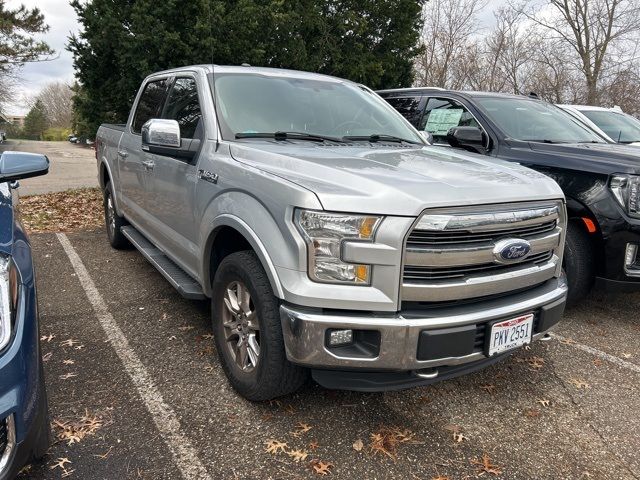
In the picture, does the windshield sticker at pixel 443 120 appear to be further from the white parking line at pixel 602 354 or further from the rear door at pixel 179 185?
the rear door at pixel 179 185

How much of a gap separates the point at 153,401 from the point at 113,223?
3.60 meters

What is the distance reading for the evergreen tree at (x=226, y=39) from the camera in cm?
935

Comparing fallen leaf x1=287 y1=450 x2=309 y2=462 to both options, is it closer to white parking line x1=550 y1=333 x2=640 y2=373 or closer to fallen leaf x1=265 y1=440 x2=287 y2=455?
fallen leaf x1=265 y1=440 x2=287 y2=455

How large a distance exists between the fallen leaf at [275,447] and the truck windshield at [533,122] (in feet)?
11.7

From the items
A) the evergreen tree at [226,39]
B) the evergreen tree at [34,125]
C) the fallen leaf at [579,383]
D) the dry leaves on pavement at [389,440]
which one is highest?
the evergreen tree at [226,39]

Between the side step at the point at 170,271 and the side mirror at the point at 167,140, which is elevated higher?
the side mirror at the point at 167,140

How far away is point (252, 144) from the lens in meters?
3.03

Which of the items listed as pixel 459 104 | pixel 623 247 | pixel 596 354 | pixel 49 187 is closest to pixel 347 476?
pixel 596 354

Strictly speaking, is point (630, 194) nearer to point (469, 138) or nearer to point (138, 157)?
point (469, 138)

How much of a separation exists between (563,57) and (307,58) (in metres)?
20.5

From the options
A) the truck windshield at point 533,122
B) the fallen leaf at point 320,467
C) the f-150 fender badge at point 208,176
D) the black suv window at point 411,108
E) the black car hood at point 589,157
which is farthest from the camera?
the black suv window at point 411,108

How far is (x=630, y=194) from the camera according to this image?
147 inches

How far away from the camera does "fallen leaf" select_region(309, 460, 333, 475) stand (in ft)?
7.64

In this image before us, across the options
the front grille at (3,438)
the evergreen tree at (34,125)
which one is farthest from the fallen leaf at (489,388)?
the evergreen tree at (34,125)
